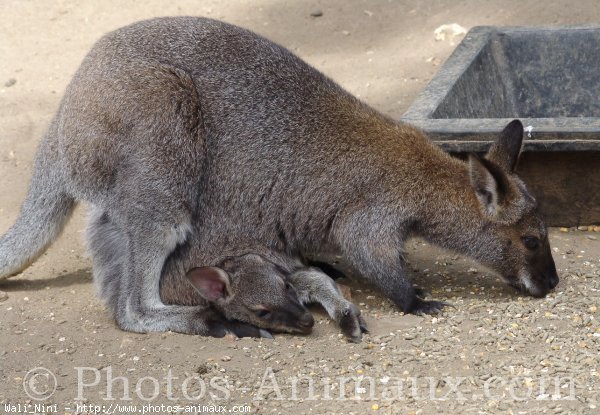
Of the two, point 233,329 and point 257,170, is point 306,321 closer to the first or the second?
point 233,329

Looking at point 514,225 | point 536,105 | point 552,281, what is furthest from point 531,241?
point 536,105

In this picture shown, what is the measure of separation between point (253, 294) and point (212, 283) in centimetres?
24

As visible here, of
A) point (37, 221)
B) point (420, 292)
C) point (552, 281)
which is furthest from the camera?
point (37, 221)

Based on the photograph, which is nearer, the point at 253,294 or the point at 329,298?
the point at 253,294

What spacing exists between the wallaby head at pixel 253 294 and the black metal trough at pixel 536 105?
1385 millimetres

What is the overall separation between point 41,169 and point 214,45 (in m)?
1.22

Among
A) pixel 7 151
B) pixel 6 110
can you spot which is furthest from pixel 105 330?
pixel 6 110

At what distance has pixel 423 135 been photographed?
5.68 meters

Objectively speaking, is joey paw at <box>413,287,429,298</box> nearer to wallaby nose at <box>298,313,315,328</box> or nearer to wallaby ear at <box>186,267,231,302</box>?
wallaby nose at <box>298,313,315,328</box>

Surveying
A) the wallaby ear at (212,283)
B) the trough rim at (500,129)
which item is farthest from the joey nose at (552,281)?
the wallaby ear at (212,283)

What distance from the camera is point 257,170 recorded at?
17.8 ft

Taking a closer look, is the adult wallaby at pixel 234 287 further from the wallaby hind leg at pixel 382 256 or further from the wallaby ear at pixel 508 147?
the wallaby ear at pixel 508 147

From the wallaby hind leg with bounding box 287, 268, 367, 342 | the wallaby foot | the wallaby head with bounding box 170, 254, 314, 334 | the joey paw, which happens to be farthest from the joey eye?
the joey paw

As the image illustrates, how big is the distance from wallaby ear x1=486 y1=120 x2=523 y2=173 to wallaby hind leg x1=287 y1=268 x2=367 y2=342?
3.61ft
